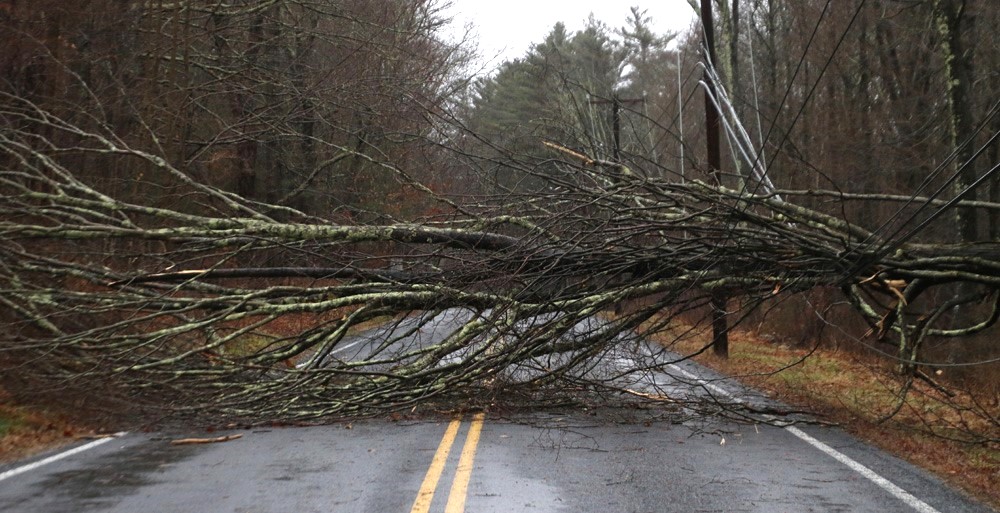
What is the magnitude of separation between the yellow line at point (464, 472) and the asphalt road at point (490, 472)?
0.01m

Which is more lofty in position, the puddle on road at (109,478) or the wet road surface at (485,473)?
the puddle on road at (109,478)

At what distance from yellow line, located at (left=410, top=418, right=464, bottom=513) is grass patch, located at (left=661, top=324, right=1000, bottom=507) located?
2291 millimetres

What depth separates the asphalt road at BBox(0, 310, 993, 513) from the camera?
626 centimetres

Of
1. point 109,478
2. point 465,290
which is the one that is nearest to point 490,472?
point 109,478

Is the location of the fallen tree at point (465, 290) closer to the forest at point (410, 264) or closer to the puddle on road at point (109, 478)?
the forest at point (410, 264)

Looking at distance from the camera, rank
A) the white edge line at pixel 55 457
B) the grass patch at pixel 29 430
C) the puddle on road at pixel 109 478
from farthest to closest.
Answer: the grass patch at pixel 29 430
the white edge line at pixel 55 457
the puddle on road at pixel 109 478

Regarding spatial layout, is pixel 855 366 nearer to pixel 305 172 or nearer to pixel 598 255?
pixel 598 255

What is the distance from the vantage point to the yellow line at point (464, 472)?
20.3 ft

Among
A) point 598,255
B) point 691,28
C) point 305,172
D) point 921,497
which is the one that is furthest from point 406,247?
point 691,28

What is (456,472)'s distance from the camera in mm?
7293

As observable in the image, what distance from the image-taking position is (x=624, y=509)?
20.0ft

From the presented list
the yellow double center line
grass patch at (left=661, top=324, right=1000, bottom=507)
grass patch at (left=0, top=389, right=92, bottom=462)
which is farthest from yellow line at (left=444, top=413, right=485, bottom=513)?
grass patch at (left=0, top=389, right=92, bottom=462)

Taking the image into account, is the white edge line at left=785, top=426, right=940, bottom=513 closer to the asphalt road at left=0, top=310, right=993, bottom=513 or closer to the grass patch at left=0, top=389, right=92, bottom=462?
the asphalt road at left=0, top=310, right=993, bottom=513

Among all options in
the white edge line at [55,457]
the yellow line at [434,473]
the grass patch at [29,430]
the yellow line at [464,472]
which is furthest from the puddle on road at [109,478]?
the yellow line at [464,472]
